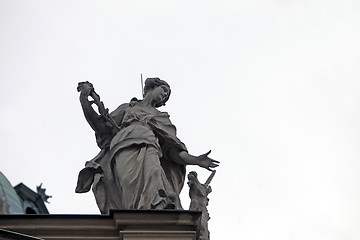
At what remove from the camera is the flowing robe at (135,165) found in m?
14.8

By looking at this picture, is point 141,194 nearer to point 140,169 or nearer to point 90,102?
point 140,169

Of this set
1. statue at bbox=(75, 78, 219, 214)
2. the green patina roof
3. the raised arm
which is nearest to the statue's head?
statue at bbox=(75, 78, 219, 214)

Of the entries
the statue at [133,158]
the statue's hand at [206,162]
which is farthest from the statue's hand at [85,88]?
the statue's hand at [206,162]

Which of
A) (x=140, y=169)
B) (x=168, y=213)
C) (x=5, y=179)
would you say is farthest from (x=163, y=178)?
(x=5, y=179)

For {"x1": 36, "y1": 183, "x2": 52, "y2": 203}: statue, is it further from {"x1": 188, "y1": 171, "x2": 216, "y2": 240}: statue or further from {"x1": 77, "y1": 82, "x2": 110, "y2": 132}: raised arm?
{"x1": 188, "y1": 171, "x2": 216, "y2": 240}: statue

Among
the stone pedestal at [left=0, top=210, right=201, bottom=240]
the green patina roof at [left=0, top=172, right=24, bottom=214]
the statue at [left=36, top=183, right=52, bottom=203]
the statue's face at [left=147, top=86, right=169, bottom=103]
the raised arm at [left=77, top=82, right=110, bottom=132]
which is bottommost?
the stone pedestal at [left=0, top=210, right=201, bottom=240]

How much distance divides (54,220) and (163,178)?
196cm

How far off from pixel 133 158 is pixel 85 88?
1408 mm

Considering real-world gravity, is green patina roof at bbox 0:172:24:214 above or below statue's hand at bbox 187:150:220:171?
above

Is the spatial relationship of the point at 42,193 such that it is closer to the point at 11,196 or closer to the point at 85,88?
the point at 11,196

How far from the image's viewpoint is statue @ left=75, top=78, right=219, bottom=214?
48.8 feet

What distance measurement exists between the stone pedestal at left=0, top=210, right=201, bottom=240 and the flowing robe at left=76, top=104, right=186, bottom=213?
78cm

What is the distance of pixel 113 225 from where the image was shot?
13633mm

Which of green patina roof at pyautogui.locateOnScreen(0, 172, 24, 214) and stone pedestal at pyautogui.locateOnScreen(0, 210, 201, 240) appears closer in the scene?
stone pedestal at pyautogui.locateOnScreen(0, 210, 201, 240)
